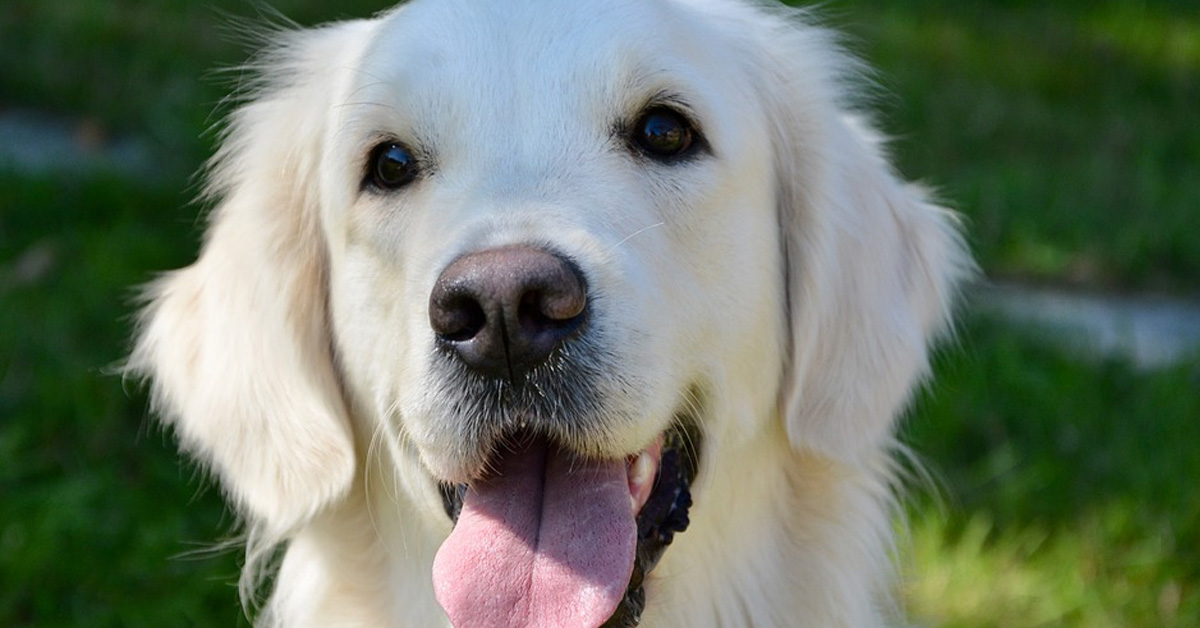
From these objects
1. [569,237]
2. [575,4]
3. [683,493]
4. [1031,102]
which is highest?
[575,4]

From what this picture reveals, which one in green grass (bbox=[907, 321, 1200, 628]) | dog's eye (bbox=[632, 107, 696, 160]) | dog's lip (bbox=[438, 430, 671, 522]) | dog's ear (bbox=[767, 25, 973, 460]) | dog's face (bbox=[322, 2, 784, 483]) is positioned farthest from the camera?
green grass (bbox=[907, 321, 1200, 628])

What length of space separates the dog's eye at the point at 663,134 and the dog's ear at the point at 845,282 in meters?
0.35

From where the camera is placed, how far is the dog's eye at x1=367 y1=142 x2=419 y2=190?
114 inches

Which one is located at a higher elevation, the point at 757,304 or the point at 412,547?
the point at 757,304

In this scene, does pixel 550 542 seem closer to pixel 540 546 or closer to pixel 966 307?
pixel 540 546

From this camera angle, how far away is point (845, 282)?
310 centimetres

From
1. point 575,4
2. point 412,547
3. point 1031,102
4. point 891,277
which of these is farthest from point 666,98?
point 1031,102

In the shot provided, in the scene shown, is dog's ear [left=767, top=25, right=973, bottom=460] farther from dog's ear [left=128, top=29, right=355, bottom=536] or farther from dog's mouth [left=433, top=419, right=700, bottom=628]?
dog's ear [left=128, top=29, right=355, bottom=536]

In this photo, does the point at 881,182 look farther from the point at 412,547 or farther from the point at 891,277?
the point at 412,547

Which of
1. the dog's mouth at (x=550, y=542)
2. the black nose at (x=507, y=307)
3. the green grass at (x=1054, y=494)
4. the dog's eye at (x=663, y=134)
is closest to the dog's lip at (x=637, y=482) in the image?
the dog's mouth at (x=550, y=542)

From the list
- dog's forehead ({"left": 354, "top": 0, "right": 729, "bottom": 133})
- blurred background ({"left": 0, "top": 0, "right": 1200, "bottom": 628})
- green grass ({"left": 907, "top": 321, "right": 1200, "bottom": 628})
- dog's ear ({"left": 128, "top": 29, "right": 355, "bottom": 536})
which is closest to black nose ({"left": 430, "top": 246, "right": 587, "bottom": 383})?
dog's forehead ({"left": 354, "top": 0, "right": 729, "bottom": 133})

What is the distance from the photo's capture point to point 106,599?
4.07 m

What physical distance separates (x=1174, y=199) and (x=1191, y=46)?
2.63 m

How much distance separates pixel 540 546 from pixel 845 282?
38.0 inches
